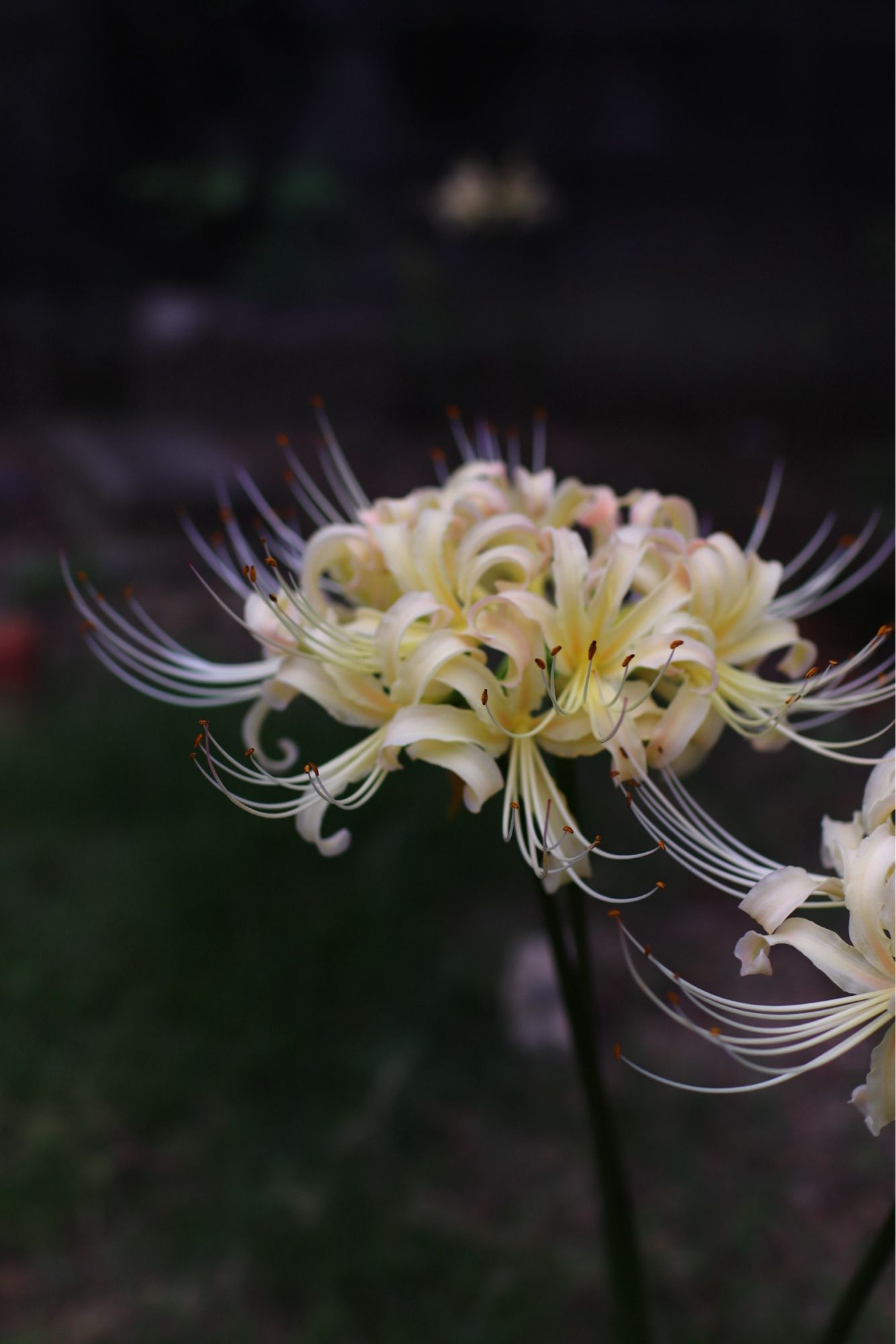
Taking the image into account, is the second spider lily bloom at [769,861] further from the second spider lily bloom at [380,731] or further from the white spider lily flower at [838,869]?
the second spider lily bloom at [380,731]

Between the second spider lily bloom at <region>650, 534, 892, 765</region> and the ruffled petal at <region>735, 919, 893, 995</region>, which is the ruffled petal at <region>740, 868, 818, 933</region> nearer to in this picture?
the ruffled petal at <region>735, 919, 893, 995</region>

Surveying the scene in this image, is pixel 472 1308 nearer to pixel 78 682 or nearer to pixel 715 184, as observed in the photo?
pixel 78 682

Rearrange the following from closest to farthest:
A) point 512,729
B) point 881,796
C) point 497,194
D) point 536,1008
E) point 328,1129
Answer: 1. point 881,796
2. point 512,729
3. point 328,1129
4. point 536,1008
5. point 497,194

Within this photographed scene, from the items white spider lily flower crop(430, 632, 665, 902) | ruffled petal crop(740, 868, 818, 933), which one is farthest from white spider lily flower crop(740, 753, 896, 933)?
white spider lily flower crop(430, 632, 665, 902)

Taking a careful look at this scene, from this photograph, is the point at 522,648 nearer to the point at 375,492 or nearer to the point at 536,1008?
the point at 536,1008

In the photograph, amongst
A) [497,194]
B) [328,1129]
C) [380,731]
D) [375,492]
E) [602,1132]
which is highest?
[497,194]

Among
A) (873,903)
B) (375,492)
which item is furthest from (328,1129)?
(375,492)
